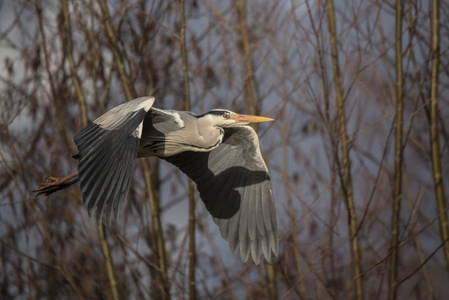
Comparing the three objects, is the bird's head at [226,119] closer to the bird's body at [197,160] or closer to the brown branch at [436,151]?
the bird's body at [197,160]

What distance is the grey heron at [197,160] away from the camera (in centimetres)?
212

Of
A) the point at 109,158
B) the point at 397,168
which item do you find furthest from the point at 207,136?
the point at 397,168

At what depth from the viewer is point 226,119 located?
→ 2.69 metres

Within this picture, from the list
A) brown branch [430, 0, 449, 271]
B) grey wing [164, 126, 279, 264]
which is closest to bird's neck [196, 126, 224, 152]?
grey wing [164, 126, 279, 264]

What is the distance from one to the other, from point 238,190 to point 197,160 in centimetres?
24

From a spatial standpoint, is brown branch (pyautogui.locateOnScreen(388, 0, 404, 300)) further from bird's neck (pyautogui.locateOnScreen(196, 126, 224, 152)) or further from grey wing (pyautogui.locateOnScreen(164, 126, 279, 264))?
bird's neck (pyautogui.locateOnScreen(196, 126, 224, 152))

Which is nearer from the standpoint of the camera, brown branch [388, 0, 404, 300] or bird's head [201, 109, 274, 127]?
bird's head [201, 109, 274, 127]

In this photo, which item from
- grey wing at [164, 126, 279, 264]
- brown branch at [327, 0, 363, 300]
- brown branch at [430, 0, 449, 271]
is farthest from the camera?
brown branch at [430, 0, 449, 271]

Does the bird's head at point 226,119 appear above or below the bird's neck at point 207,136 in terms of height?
above

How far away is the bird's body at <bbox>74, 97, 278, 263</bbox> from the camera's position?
212 centimetres

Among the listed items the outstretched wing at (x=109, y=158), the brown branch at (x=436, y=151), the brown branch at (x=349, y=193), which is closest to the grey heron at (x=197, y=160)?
the outstretched wing at (x=109, y=158)

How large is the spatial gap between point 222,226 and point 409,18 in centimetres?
144

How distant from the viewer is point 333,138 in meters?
2.98

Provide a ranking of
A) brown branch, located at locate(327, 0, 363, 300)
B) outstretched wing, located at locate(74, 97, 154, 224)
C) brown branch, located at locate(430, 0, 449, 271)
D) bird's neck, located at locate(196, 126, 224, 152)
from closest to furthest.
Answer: outstretched wing, located at locate(74, 97, 154, 224), bird's neck, located at locate(196, 126, 224, 152), brown branch, located at locate(327, 0, 363, 300), brown branch, located at locate(430, 0, 449, 271)
